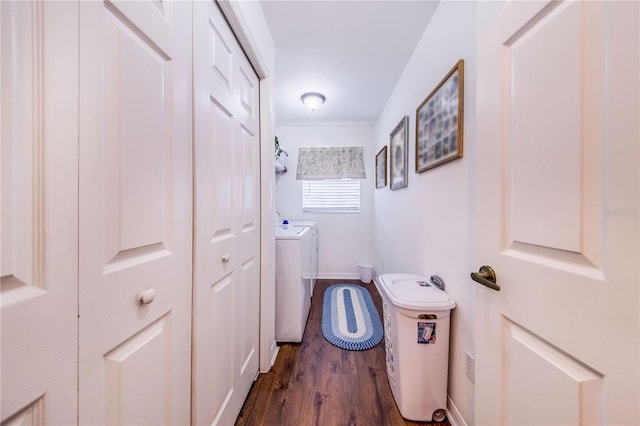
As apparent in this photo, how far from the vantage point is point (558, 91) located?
55 cm

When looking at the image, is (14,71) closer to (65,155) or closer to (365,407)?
(65,155)

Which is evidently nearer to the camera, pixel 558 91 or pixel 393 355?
pixel 558 91

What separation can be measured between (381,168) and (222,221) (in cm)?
250

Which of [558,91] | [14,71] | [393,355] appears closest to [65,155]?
[14,71]

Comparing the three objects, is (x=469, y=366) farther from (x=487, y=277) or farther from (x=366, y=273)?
(x=366, y=273)

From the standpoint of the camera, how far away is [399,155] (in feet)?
7.43

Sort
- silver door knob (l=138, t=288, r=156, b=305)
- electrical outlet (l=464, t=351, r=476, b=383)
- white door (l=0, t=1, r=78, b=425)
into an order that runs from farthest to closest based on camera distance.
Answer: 1. electrical outlet (l=464, t=351, r=476, b=383)
2. silver door knob (l=138, t=288, r=156, b=305)
3. white door (l=0, t=1, r=78, b=425)

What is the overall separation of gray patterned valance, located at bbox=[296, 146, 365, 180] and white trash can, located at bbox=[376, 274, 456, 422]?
2.59m

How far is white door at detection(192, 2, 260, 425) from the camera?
88 centimetres

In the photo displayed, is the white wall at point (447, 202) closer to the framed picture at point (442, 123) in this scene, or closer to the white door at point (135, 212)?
the framed picture at point (442, 123)

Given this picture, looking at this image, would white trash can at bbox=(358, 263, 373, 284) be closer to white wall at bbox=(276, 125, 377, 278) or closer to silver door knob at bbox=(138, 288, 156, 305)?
white wall at bbox=(276, 125, 377, 278)

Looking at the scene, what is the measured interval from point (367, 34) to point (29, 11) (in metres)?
1.92

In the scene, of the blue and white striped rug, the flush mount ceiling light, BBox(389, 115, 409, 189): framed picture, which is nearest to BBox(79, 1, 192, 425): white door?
the blue and white striped rug

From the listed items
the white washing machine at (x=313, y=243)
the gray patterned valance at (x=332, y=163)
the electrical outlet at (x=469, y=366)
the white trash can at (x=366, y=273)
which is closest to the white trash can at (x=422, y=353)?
the electrical outlet at (x=469, y=366)
